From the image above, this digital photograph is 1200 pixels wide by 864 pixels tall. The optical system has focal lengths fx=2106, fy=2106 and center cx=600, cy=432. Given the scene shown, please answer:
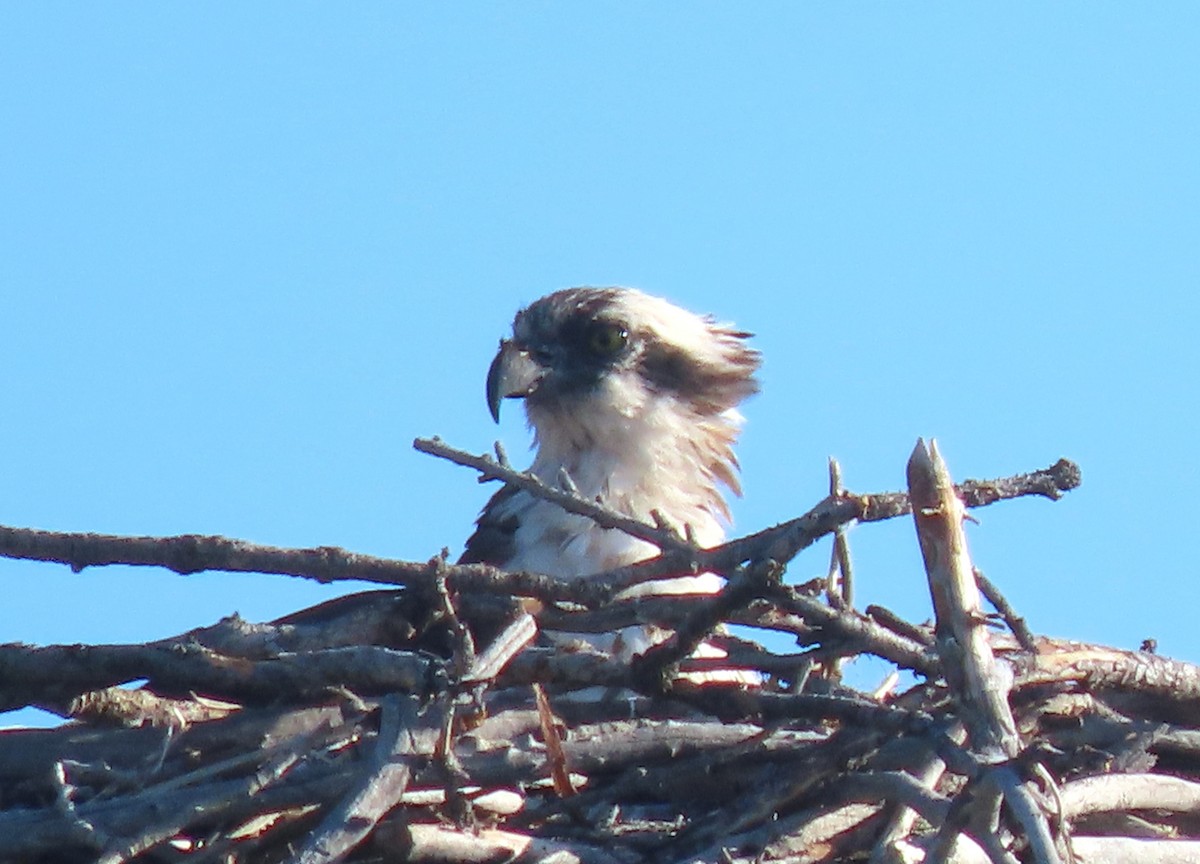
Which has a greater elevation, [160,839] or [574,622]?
[574,622]

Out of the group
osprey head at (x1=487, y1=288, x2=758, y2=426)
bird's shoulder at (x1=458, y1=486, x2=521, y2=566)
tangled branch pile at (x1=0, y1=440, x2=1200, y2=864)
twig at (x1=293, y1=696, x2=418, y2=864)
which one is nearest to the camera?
twig at (x1=293, y1=696, x2=418, y2=864)

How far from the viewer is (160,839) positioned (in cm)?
339

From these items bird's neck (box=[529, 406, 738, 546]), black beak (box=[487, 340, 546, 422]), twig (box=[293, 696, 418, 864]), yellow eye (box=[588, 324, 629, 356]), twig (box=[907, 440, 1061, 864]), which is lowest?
twig (box=[293, 696, 418, 864])

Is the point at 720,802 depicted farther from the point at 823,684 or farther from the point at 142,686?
the point at 142,686

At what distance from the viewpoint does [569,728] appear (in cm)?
393

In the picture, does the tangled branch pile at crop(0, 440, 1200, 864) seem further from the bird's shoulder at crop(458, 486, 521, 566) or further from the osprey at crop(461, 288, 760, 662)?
the osprey at crop(461, 288, 760, 662)

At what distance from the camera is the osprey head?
6.26 m

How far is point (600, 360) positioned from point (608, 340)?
7 cm

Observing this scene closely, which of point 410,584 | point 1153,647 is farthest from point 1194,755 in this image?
point 410,584

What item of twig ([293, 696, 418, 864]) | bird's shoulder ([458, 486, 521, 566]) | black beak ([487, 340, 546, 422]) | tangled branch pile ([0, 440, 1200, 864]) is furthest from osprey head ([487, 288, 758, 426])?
twig ([293, 696, 418, 864])

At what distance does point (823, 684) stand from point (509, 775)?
2.08 ft

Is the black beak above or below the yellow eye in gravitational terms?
below

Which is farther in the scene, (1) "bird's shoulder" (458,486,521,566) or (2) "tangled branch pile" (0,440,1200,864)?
(1) "bird's shoulder" (458,486,521,566)

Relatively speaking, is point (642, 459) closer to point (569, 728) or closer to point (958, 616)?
Answer: point (569, 728)
